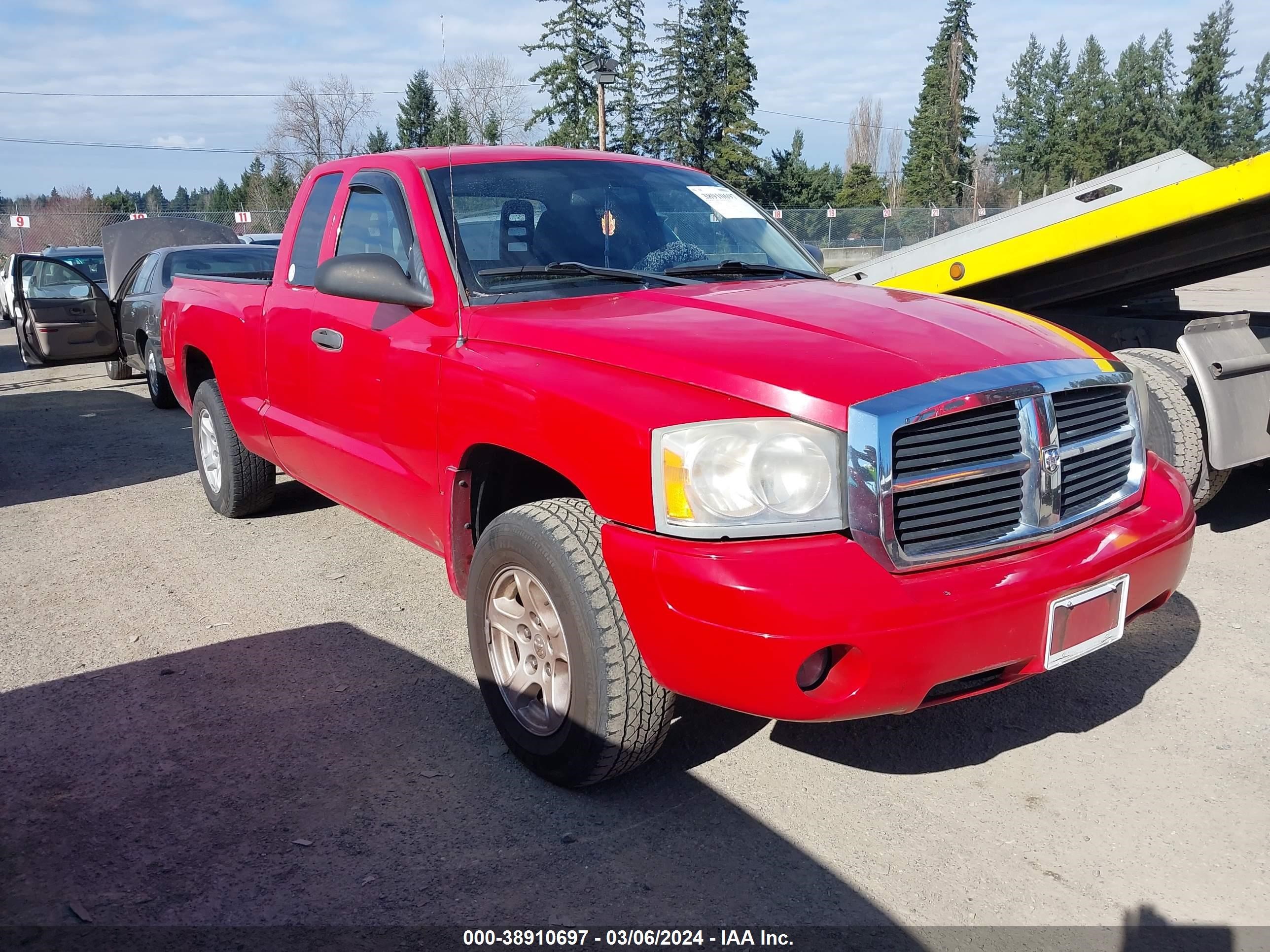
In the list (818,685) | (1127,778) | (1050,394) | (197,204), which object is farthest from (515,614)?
(197,204)

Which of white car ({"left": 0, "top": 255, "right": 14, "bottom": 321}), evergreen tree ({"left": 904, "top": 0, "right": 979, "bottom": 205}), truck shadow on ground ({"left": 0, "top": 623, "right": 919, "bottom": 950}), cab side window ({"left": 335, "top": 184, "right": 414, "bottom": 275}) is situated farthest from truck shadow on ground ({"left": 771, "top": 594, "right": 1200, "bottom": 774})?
evergreen tree ({"left": 904, "top": 0, "right": 979, "bottom": 205})

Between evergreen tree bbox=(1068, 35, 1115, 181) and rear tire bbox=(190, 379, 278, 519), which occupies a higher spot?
evergreen tree bbox=(1068, 35, 1115, 181)

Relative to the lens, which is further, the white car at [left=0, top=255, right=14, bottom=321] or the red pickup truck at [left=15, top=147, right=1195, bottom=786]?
the white car at [left=0, top=255, right=14, bottom=321]

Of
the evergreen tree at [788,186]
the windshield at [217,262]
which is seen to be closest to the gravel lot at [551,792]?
the windshield at [217,262]

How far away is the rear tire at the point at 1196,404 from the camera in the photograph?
16.1ft

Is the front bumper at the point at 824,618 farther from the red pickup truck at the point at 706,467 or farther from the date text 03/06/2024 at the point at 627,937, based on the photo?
the date text 03/06/2024 at the point at 627,937

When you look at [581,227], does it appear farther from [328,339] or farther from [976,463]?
[976,463]

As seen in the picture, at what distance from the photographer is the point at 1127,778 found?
3156 mm

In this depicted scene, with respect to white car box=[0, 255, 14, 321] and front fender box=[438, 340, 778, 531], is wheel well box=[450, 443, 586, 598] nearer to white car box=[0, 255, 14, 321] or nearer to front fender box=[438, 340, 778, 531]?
front fender box=[438, 340, 778, 531]

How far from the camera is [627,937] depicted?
2.51 metres

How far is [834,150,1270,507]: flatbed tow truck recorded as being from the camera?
4613 mm

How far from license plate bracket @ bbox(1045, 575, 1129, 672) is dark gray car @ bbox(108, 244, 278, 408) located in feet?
30.0

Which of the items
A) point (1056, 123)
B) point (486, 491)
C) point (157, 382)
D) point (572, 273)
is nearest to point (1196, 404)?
point (572, 273)

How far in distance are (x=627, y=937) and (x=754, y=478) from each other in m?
1.13
